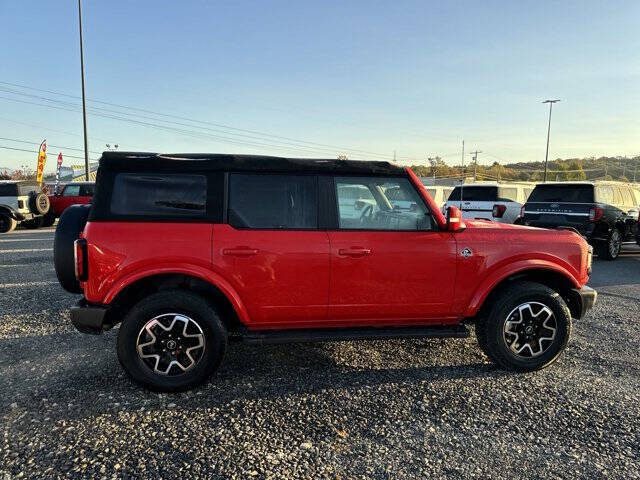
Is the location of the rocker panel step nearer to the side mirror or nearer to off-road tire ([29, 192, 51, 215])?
the side mirror

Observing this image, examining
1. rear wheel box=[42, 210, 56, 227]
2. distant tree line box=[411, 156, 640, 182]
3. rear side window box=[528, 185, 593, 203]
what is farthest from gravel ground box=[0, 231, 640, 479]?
distant tree line box=[411, 156, 640, 182]

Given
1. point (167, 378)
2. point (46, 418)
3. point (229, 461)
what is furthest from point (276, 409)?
point (46, 418)

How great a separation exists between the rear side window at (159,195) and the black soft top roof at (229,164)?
2.8 inches

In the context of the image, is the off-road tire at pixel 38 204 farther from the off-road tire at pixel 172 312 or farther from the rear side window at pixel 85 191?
the off-road tire at pixel 172 312

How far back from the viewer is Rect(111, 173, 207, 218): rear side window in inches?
132

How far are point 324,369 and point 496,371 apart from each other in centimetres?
153

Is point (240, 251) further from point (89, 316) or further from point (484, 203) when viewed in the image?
point (484, 203)

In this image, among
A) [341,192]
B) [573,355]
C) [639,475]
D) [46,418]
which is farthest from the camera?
[573,355]

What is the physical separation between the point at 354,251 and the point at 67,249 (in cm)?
234

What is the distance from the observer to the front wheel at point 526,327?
373 centimetres

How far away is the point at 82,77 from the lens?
23.4m

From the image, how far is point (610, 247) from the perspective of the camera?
33.1ft

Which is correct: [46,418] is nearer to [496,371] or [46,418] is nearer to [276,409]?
[276,409]

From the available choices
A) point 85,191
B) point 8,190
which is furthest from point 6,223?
point 85,191
